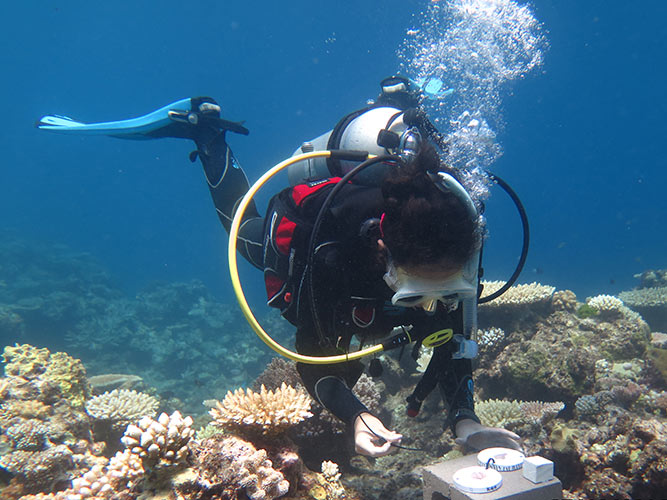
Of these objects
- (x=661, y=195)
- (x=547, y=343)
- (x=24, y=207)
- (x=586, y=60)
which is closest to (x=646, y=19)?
(x=586, y=60)

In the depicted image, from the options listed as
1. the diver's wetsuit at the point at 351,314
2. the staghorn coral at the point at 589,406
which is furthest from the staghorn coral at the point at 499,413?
the diver's wetsuit at the point at 351,314

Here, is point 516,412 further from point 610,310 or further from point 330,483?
point 610,310

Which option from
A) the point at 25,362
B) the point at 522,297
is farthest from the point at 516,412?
the point at 25,362

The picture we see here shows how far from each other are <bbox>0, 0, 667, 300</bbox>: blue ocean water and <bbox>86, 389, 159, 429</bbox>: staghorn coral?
37.1 m

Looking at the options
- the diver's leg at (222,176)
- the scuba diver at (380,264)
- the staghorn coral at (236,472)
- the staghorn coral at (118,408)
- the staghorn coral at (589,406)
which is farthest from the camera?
the diver's leg at (222,176)

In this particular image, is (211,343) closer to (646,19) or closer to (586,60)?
(646,19)

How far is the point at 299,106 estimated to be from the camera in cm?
6988

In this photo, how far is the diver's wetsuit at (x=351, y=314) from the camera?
2.36 metres

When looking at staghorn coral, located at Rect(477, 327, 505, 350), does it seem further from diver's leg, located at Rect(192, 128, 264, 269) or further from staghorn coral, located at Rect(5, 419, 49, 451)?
staghorn coral, located at Rect(5, 419, 49, 451)

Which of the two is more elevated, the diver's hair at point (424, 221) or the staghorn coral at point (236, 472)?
the diver's hair at point (424, 221)

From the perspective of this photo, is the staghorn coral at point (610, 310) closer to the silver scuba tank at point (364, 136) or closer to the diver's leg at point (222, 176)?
the silver scuba tank at point (364, 136)

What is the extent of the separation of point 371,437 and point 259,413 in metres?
1.06

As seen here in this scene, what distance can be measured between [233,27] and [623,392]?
76646mm

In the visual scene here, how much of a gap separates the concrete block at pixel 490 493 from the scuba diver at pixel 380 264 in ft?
1.09
